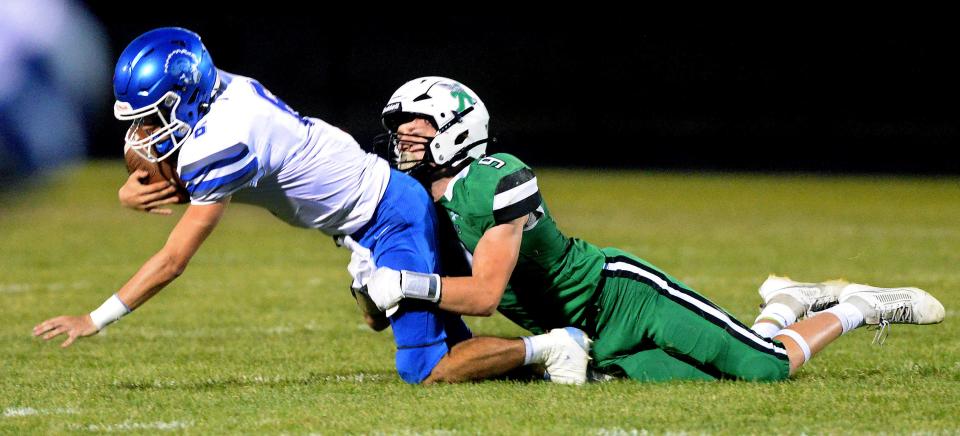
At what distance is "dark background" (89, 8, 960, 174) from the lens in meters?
17.4

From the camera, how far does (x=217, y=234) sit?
10031 millimetres

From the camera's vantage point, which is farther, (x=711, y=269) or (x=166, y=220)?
(x=166, y=220)

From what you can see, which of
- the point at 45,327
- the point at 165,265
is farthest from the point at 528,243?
the point at 45,327

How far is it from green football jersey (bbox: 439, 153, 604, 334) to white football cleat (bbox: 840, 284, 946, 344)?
3.17 feet

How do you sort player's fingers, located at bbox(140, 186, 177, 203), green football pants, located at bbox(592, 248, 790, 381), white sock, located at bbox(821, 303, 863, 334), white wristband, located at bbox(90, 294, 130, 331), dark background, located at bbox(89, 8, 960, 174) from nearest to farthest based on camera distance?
white wristband, located at bbox(90, 294, 130, 331) < player's fingers, located at bbox(140, 186, 177, 203) < green football pants, located at bbox(592, 248, 790, 381) < white sock, located at bbox(821, 303, 863, 334) < dark background, located at bbox(89, 8, 960, 174)

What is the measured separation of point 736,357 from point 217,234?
6543 mm

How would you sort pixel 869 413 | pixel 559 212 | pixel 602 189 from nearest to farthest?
pixel 869 413, pixel 559 212, pixel 602 189

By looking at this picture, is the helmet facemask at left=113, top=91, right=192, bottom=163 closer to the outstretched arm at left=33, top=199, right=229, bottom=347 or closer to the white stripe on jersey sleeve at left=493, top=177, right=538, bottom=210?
the outstretched arm at left=33, top=199, right=229, bottom=347

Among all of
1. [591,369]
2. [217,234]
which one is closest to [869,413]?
[591,369]

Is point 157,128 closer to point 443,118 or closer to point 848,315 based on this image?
point 443,118

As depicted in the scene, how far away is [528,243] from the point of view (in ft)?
13.6

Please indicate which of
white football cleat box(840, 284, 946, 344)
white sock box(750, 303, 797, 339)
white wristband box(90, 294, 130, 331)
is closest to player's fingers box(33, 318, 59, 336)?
white wristband box(90, 294, 130, 331)

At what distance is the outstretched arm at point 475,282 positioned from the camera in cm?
398

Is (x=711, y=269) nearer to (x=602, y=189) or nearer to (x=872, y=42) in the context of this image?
(x=602, y=189)
